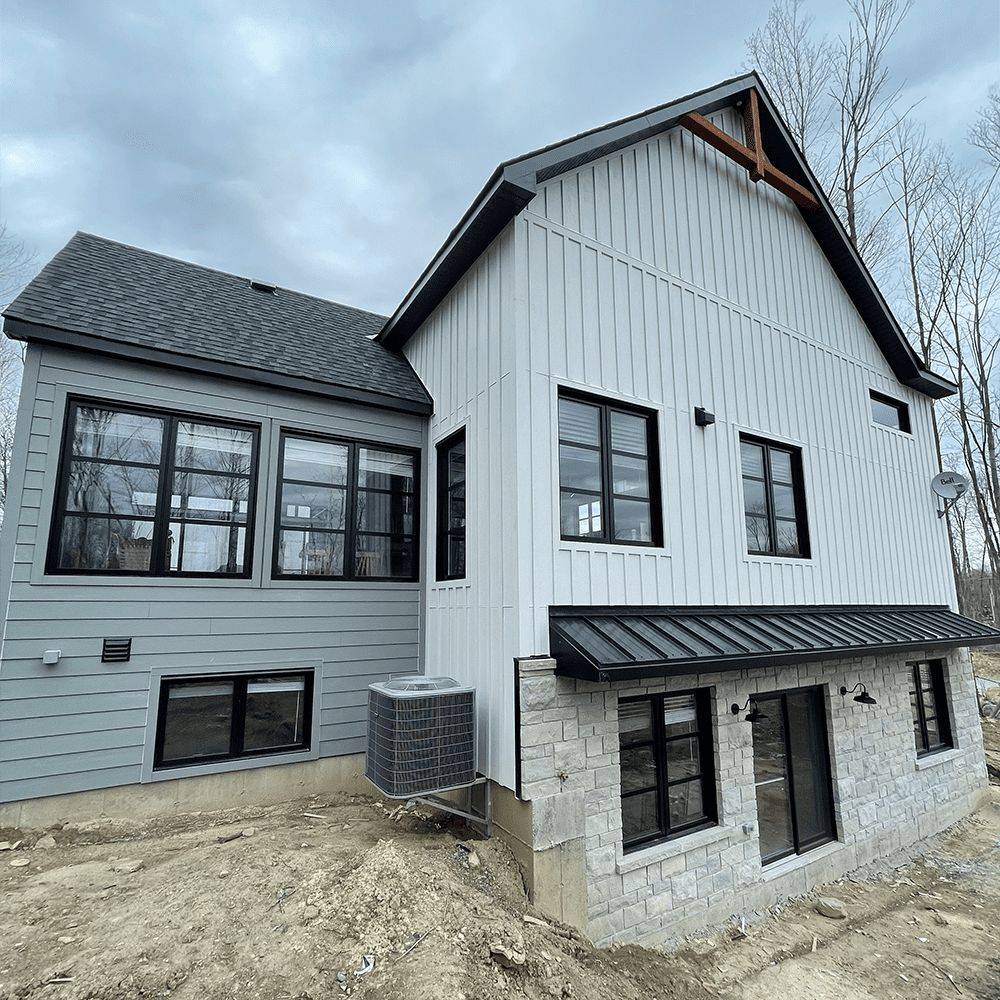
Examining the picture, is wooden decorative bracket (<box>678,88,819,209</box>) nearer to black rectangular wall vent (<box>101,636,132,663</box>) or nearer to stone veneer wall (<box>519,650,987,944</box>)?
stone veneer wall (<box>519,650,987,944</box>)

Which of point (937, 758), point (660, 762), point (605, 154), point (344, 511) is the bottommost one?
point (937, 758)

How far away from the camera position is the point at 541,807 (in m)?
3.99

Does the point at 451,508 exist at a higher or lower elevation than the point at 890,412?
lower

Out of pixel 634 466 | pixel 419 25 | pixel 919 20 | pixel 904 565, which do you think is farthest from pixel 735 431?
pixel 919 20

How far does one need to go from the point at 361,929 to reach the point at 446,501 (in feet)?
12.6

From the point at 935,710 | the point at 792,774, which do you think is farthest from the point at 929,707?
the point at 792,774

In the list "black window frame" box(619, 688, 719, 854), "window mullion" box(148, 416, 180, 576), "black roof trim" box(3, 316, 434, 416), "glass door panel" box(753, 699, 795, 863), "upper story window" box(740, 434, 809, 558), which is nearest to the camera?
"black window frame" box(619, 688, 719, 854)

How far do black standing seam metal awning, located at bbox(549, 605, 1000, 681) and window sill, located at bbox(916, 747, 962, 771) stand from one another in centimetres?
168

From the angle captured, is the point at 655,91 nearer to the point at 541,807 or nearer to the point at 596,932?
the point at 541,807

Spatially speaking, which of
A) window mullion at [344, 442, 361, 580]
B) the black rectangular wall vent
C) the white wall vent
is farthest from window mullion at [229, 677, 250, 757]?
the white wall vent

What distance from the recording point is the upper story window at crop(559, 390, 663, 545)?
4863 mm

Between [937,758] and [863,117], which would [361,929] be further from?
[863,117]

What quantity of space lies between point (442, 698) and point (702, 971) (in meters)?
2.92

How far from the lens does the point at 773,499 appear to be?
649 cm
